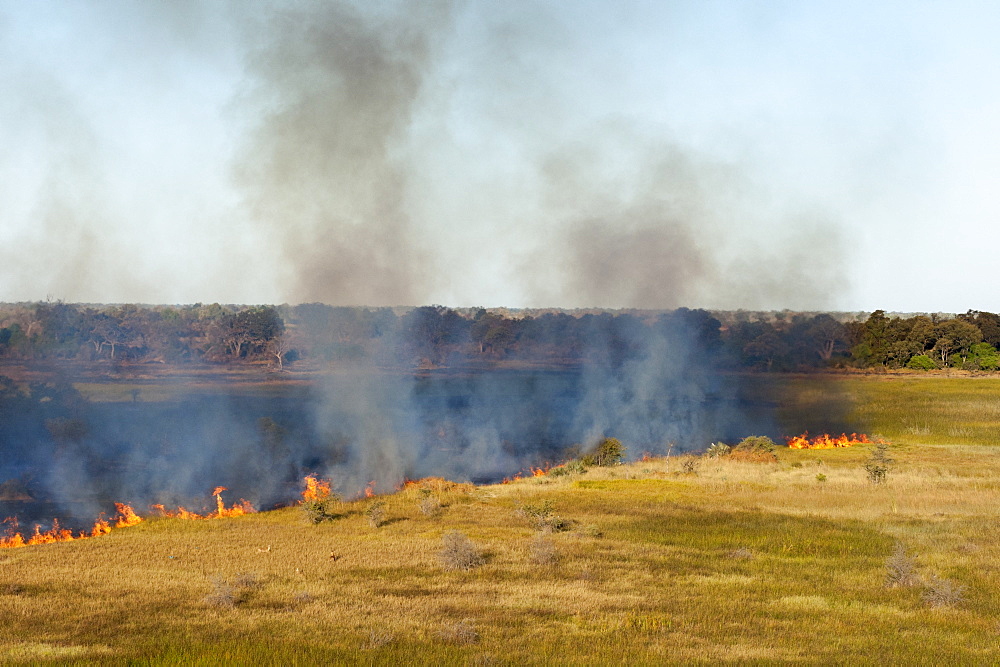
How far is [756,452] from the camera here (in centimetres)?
4825

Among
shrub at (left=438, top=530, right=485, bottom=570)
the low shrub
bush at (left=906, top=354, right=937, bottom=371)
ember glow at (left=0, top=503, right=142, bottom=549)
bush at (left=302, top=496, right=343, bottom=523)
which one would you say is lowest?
ember glow at (left=0, top=503, right=142, bottom=549)

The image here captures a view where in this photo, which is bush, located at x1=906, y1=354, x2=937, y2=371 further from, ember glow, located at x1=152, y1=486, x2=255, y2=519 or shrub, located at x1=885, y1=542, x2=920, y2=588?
shrub, located at x1=885, y1=542, x2=920, y2=588

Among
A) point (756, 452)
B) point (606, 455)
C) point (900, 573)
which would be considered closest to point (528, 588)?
point (900, 573)

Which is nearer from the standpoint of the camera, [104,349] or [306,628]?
Answer: [306,628]

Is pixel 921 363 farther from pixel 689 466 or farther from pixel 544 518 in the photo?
pixel 544 518

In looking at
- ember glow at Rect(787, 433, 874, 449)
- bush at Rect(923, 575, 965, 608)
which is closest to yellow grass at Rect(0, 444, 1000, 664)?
bush at Rect(923, 575, 965, 608)

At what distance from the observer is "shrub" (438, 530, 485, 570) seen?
21.4 metres

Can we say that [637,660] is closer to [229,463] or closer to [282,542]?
[282,542]

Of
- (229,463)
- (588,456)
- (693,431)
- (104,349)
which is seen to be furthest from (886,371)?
(104,349)

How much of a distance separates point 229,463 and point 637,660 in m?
42.2

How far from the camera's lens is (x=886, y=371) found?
10288cm

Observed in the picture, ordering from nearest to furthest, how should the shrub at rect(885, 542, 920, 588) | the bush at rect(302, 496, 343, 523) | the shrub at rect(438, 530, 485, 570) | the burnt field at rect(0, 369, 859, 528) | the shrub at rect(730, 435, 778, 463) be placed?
the shrub at rect(885, 542, 920, 588) → the shrub at rect(438, 530, 485, 570) → the bush at rect(302, 496, 343, 523) → the burnt field at rect(0, 369, 859, 528) → the shrub at rect(730, 435, 778, 463)

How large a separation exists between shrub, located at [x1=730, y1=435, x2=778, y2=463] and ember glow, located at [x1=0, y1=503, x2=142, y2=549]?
110ft

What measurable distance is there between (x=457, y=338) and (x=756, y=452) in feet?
223
